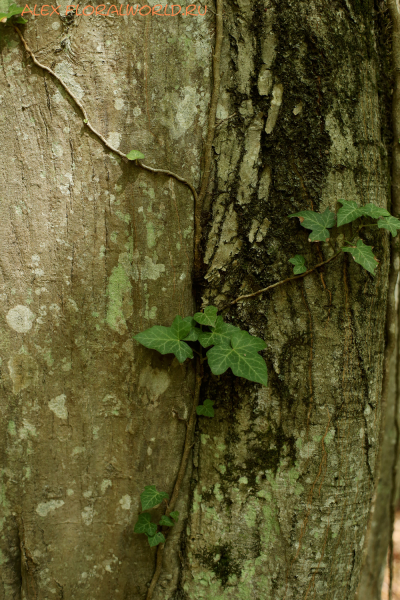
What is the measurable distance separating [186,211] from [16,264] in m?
0.55

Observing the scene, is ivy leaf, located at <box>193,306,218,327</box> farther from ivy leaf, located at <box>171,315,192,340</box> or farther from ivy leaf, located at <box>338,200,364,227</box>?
ivy leaf, located at <box>338,200,364,227</box>

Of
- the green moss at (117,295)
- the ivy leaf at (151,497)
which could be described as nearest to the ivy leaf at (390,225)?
the green moss at (117,295)

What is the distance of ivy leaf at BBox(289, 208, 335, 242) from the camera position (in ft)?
3.69

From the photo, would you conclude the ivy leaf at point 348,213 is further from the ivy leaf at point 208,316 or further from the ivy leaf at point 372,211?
the ivy leaf at point 208,316

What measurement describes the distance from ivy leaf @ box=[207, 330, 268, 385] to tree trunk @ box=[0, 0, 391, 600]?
0.07 metres

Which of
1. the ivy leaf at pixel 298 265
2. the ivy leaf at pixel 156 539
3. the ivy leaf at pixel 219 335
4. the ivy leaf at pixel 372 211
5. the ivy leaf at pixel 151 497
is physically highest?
the ivy leaf at pixel 372 211

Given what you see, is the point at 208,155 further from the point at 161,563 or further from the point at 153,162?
the point at 161,563

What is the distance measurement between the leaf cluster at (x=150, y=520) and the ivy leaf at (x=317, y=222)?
0.91 meters

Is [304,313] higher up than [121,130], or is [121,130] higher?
[121,130]

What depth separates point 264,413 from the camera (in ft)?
3.81

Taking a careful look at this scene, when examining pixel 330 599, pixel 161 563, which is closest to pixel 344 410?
pixel 330 599

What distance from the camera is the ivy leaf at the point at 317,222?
113 cm

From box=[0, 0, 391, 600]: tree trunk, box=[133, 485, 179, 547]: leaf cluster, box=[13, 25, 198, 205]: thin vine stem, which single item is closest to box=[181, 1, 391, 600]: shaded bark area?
box=[0, 0, 391, 600]: tree trunk

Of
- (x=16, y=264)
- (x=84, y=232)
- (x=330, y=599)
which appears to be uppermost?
(x=84, y=232)
